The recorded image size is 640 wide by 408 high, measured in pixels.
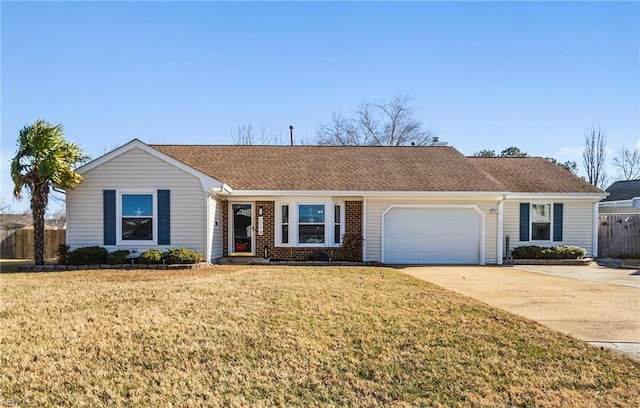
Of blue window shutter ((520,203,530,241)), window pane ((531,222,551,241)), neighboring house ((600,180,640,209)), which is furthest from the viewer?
neighboring house ((600,180,640,209))

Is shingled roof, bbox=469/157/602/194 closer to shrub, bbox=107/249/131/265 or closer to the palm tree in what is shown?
shrub, bbox=107/249/131/265

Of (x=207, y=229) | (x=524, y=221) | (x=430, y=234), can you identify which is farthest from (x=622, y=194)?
(x=207, y=229)

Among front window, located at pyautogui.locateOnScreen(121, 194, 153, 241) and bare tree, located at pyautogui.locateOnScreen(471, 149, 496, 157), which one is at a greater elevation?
bare tree, located at pyautogui.locateOnScreen(471, 149, 496, 157)

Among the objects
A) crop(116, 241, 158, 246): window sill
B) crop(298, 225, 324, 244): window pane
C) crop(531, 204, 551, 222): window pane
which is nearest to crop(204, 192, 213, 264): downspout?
crop(116, 241, 158, 246): window sill

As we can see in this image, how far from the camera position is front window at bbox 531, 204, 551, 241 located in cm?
1711

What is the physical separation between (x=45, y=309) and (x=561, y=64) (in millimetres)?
15944

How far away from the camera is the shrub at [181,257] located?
13.2 metres

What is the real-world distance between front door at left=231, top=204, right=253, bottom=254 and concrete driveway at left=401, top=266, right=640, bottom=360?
19.4 feet

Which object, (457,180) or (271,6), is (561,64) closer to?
(457,180)

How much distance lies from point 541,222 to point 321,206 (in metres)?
8.89

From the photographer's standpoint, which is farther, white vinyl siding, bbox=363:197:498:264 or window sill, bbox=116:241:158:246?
white vinyl siding, bbox=363:197:498:264

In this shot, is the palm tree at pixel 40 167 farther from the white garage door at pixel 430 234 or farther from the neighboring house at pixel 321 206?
the white garage door at pixel 430 234

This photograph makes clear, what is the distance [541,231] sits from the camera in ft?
56.3

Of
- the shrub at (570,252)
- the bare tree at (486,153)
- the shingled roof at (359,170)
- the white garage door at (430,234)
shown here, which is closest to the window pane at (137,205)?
the shingled roof at (359,170)
